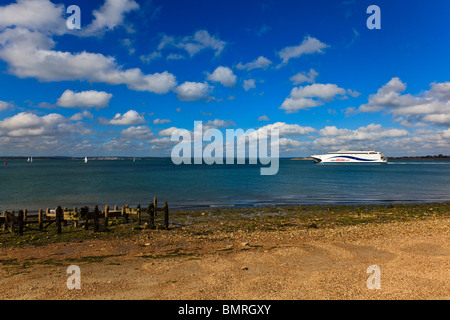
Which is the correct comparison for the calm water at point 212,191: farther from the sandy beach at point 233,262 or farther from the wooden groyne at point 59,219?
the sandy beach at point 233,262

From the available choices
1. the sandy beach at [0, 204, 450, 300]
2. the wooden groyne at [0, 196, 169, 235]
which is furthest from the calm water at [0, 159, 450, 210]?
the sandy beach at [0, 204, 450, 300]

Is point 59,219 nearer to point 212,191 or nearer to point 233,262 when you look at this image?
point 233,262

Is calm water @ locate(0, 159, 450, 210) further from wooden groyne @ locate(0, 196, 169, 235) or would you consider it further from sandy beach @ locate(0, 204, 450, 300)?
sandy beach @ locate(0, 204, 450, 300)

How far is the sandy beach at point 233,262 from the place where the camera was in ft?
30.8

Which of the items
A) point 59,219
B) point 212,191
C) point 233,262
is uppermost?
point 59,219

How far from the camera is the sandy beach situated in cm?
940

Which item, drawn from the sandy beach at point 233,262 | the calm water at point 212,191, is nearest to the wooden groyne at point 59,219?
the sandy beach at point 233,262

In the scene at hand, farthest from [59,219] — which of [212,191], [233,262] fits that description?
[212,191]

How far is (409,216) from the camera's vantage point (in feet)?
83.7

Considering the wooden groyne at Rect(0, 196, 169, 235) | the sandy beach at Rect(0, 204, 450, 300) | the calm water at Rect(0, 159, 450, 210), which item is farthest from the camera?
the calm water at Rect(0, 159, 450, 210)

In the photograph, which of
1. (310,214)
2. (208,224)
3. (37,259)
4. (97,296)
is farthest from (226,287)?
(310,214)

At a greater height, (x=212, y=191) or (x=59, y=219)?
(x=59, y=219)

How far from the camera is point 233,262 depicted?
12539 millimetres

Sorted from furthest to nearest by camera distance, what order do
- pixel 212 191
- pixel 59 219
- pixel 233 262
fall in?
pixel 212 191 < pixel 59 219 < pixel 233 262
